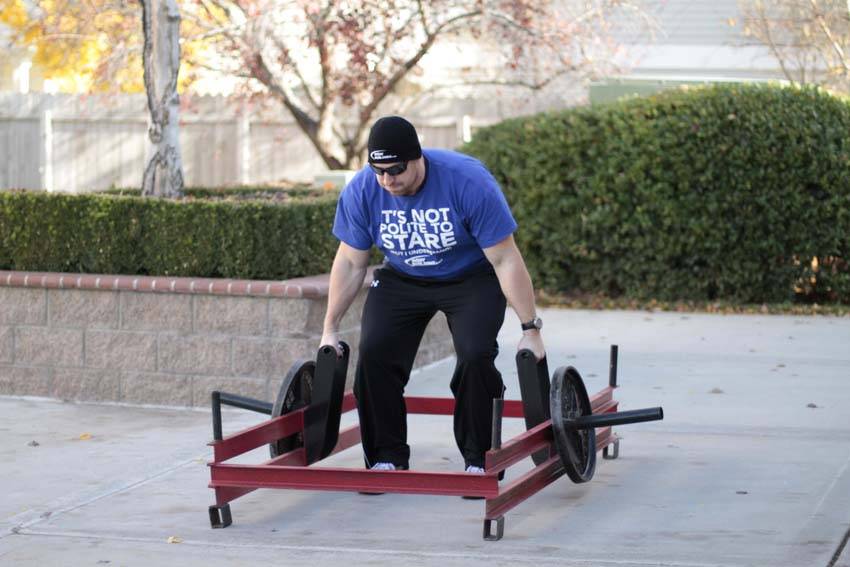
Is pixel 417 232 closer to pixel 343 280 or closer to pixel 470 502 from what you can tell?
pixel 343 280

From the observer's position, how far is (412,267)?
610cm

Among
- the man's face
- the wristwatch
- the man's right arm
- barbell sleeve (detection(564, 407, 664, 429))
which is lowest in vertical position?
barbell sleeve (detection(564, 407, 664, 429))

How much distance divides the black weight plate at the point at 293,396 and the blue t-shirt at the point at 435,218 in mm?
619

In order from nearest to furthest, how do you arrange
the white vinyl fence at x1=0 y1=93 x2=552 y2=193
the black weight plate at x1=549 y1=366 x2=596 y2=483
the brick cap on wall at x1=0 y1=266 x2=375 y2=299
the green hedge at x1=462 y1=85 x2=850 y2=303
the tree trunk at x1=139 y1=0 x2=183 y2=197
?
the black weight plate at x1=549 y1=366 x2=596 y2=483 < the brick cap on wall at x1=0 y1=266 x2=375 y2=299 < the tree trunk at x1=139 y1=0 x2=183 y2=197 < the green hedge at x1=462 y1=85 x2=850 y2=303 < the white vinyl fence at x1=0 y1=93 x2=552 y2=193

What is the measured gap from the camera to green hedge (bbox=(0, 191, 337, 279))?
8.52m

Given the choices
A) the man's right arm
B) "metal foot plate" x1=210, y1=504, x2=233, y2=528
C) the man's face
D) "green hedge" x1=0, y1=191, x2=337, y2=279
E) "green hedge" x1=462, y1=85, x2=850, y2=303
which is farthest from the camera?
"green hedge" x1=462, y1=85, x2=850, y2=303

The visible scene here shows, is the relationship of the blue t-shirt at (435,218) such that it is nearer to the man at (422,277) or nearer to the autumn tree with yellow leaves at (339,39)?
the man at (422,277)

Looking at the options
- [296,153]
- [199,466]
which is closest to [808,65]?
[296,153]

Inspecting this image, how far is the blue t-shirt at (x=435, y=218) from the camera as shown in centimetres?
582

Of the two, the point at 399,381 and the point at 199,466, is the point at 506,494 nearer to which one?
the point at 399,381

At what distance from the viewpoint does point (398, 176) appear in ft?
18.7

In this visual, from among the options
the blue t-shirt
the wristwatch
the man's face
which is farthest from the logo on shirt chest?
the wristwatch

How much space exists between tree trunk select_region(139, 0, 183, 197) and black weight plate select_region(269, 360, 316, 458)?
3.68 m

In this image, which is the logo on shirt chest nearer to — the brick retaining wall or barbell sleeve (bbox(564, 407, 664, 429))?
barbell sleeve (bbox(564, 407, 664, 429))
